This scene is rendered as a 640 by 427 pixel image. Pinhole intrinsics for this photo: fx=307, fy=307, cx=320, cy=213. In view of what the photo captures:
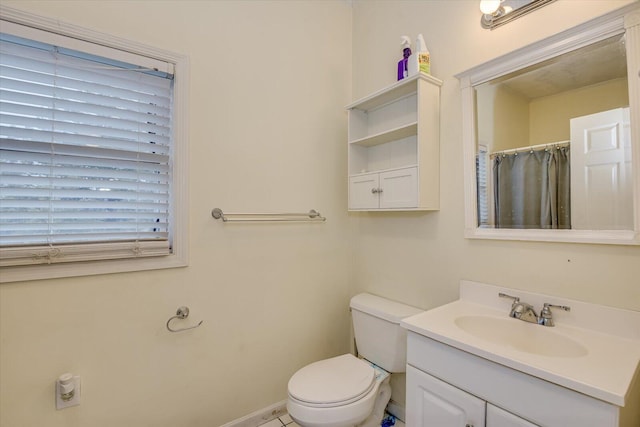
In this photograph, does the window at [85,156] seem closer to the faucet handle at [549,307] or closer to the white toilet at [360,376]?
the white toilet at [360,376]

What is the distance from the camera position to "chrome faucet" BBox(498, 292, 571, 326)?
118cm

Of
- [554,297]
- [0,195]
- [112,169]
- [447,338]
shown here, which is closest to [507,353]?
[447,338]

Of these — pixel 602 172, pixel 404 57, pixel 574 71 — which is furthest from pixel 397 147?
pixel 602 172

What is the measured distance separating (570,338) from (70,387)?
6.27 feet

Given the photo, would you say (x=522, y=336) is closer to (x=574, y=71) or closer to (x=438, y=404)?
(x=438, y=404)

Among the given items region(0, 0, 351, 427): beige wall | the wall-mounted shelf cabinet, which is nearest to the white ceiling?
the wall-mounted shelf cabinet

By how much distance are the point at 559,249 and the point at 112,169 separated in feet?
6.23

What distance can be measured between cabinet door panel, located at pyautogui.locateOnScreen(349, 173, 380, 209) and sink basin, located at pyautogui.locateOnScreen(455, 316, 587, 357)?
0.75 m

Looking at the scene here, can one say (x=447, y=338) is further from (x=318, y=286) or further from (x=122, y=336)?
(x=122, y=336)

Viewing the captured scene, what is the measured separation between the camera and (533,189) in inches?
50.8

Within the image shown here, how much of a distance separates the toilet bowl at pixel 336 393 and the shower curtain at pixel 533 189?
96 centimetres

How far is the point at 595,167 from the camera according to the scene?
1.12 m

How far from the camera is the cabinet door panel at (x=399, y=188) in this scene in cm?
155

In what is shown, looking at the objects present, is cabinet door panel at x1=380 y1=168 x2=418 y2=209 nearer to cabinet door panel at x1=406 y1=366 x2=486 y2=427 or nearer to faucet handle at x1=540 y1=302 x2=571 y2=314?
faucet handle at x1=540 y1=302 x2=571 y2=314
